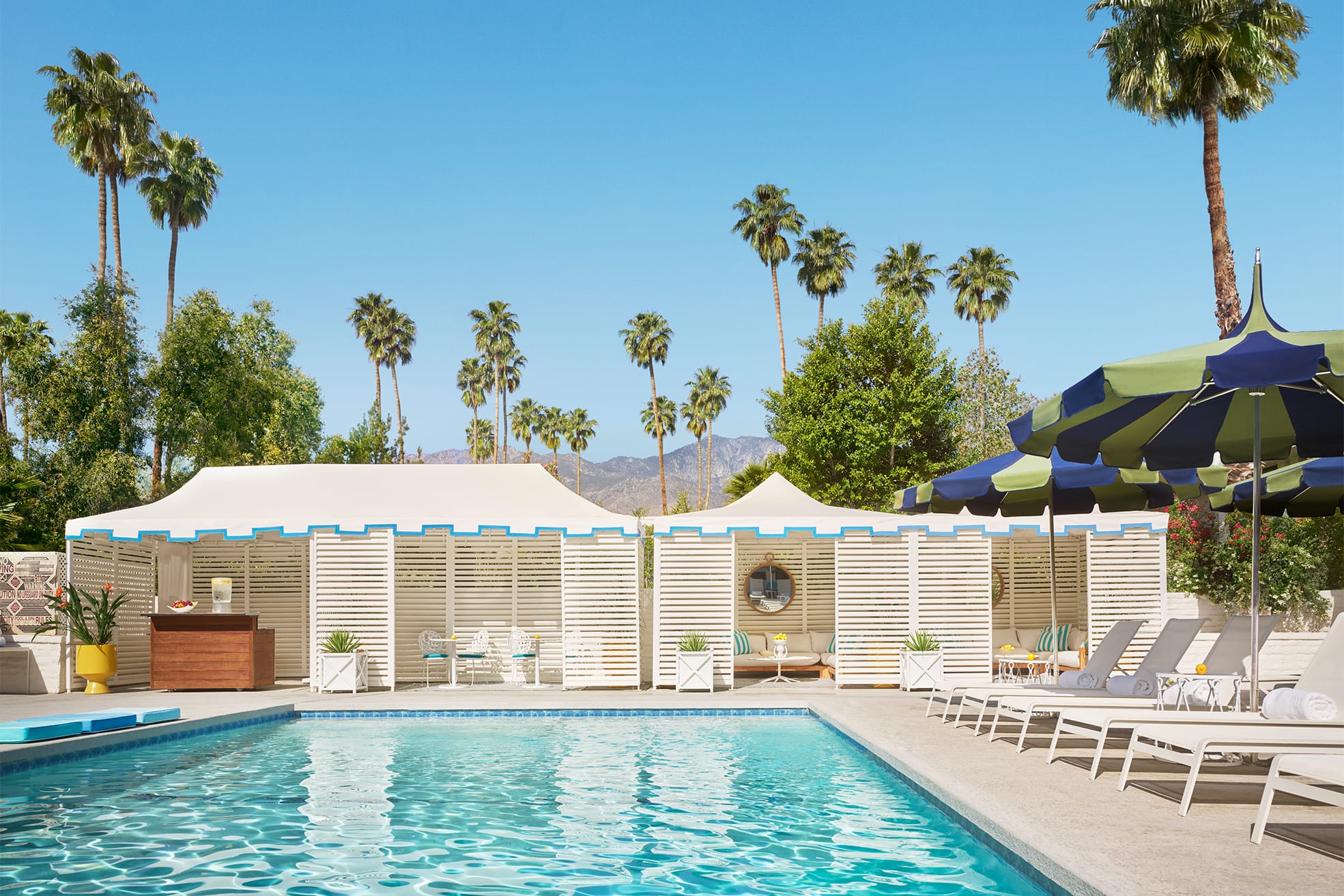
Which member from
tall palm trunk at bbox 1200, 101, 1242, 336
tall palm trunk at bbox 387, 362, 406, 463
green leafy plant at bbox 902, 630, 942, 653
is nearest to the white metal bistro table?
green leafy plant at bbox 902, 630, 942, 653

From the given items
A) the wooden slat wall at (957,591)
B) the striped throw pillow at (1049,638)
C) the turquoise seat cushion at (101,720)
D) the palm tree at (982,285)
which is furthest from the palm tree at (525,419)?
the turquoise seat cushion at (101,720)

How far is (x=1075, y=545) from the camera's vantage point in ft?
60.9

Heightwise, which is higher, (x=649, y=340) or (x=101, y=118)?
(x=101, y=118)

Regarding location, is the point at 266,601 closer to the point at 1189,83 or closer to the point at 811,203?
the point at 1189,83

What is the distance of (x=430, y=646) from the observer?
15.8m

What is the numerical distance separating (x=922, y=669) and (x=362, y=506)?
8.33 meters

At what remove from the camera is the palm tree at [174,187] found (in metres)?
35.8

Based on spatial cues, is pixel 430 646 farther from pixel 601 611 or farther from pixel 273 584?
pixel 273 584

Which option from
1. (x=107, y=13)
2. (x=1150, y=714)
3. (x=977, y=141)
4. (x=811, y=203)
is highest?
(x=811, y=203)

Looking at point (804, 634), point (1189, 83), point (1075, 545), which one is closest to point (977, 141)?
point (1189, 83)

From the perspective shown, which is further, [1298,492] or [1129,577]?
[1129,577]

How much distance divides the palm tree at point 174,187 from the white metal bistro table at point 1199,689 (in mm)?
35068

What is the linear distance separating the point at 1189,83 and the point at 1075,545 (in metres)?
10.8

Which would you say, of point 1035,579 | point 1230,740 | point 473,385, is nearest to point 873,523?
point 1035,579
